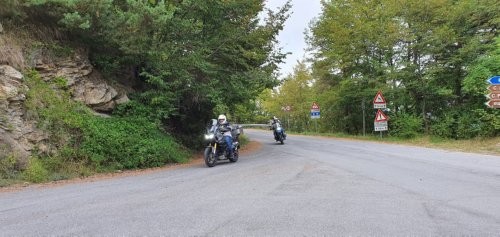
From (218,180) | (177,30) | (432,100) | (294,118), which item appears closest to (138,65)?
(177,30)

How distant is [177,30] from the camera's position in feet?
41.0

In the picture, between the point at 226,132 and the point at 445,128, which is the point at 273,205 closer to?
the point at 226,132

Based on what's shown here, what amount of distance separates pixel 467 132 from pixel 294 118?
Answer: 28.8 metres

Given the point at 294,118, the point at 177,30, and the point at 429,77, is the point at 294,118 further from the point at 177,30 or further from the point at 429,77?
Answer: the point at 177,30

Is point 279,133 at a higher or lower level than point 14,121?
lower

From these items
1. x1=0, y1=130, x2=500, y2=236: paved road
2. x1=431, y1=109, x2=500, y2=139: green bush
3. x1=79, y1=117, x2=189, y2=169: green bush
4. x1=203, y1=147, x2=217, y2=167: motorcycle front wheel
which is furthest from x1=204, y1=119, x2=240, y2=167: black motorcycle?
x1=431, y1=109, x2=500, y2=139: green bush

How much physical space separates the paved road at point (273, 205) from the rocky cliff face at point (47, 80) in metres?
2.15

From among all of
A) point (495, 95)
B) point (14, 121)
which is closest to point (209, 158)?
point (14, 121)

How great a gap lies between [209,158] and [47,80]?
5.47 meters

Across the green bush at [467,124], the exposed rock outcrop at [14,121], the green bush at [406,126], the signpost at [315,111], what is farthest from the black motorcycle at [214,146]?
the signpost at [315,111]

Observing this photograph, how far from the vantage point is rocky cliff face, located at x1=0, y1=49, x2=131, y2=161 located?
865 centimetres

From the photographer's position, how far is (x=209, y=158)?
10641 mm

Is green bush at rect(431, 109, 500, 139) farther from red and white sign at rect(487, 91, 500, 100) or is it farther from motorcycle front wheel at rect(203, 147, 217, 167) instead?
motorcycle front wheel at rect(203, 147, 217, 167)

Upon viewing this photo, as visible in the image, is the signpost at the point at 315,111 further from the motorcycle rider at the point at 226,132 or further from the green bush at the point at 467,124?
the motorcycle rider at the point at 226,132
